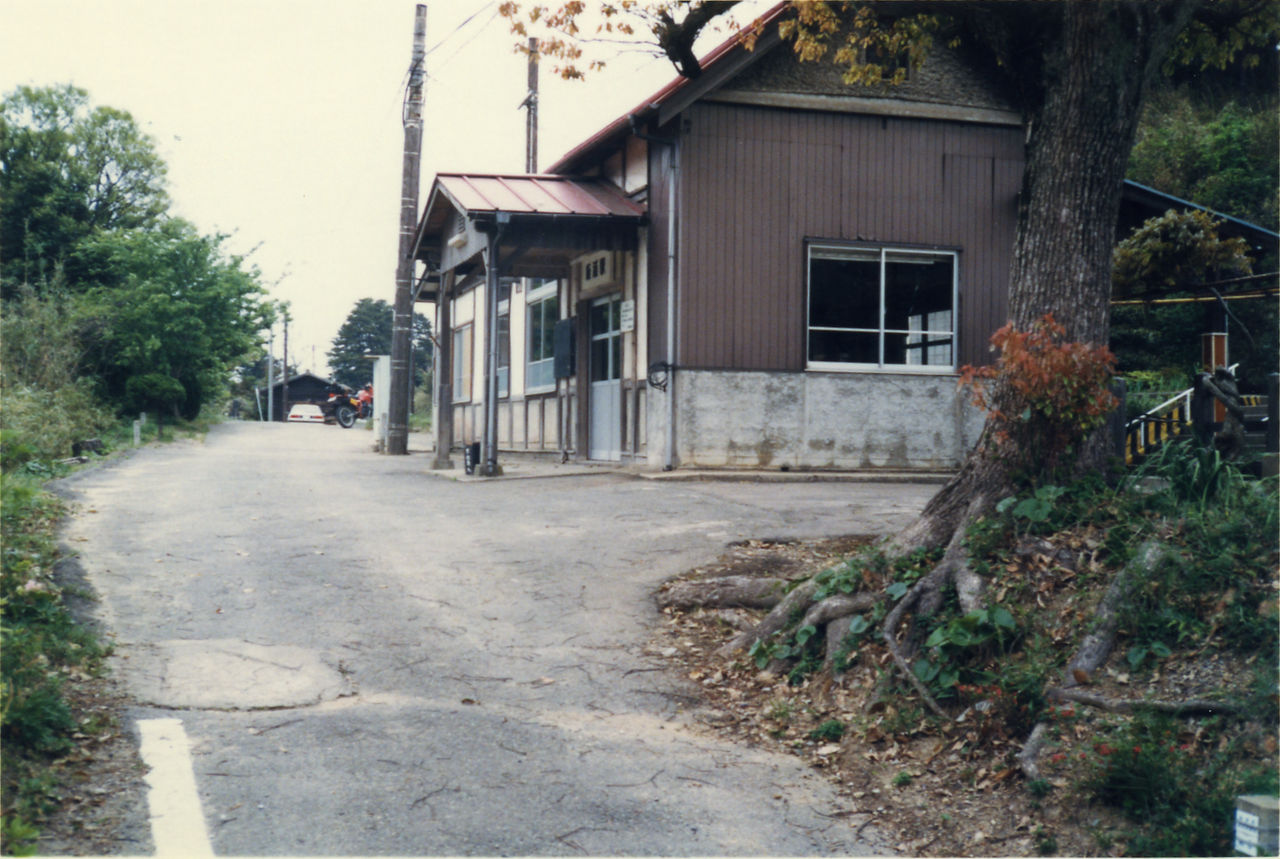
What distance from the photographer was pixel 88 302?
26188 mm

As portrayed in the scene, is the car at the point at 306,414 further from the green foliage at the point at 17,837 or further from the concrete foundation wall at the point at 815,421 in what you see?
the green foliage at the point at 17,837

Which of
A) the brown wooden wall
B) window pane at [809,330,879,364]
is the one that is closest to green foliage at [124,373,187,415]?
the brown wooden wall

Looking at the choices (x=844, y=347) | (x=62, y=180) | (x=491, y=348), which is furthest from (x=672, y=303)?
(x=62, y=180)

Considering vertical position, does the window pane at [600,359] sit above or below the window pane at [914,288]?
below

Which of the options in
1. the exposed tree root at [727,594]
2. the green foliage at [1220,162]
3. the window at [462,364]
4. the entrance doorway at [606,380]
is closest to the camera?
the exposed tree root at [727,594]

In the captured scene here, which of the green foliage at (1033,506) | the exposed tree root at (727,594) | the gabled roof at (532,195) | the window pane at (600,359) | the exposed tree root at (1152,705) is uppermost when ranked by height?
the gabled roof at (532,195)

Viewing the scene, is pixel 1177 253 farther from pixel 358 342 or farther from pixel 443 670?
pixel 358 342

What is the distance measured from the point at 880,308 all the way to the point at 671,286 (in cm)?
301

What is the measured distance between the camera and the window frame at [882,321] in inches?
588

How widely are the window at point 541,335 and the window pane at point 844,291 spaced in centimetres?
535

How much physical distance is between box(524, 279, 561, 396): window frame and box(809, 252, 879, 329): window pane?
17.4 ft

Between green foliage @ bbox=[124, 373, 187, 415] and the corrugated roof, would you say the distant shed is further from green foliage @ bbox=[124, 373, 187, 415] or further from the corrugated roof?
the corrugated roof

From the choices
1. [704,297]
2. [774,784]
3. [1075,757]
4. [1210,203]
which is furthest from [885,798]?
[1210,203]

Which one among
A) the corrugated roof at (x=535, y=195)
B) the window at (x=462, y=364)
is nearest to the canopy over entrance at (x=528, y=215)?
the corrugated roof at (x=535, y=195)
